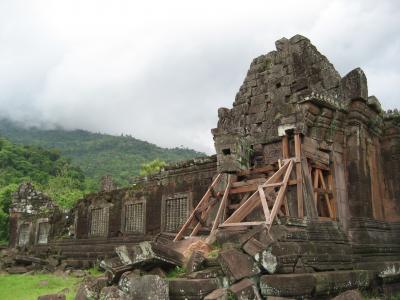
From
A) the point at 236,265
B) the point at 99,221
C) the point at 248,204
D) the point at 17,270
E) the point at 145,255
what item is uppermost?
the point at 99,221

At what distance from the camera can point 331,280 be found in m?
6.28

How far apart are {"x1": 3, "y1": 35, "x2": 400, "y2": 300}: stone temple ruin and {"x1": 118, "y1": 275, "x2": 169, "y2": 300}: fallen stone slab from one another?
13mm

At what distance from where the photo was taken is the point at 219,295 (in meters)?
5.53

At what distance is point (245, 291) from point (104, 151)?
285 ft

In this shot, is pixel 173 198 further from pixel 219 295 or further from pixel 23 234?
pixel 23 234

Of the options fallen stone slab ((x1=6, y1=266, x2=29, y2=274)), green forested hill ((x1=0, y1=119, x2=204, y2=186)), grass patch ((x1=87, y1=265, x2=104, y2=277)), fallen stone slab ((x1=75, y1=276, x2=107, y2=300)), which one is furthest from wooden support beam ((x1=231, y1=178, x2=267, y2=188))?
green forested hill ((x1=0, y1=119, x2=204, y2=186))

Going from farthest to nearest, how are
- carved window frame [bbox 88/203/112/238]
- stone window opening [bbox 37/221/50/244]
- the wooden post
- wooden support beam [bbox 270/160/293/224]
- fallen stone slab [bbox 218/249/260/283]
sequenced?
stone window opening [bbox 37/221/50/244] → carved window frame [bbox 88/203/112/238] → the wooden post → wooden support beam [bbox 270/160/293/224] → fallen stone slab [bbox 218/249/260/283]

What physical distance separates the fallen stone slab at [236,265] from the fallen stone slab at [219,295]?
0.86ft

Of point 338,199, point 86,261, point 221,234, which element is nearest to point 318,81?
point 338,199

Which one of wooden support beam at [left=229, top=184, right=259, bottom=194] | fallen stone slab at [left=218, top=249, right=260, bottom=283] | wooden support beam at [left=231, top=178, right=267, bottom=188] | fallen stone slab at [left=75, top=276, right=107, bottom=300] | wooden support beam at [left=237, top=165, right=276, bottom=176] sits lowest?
fallen stone slab at [left=75, top=276, right=107, bottom=300]

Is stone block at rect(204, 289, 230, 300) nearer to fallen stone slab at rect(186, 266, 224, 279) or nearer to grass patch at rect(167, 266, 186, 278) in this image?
fallen stone slab at rect(186, 266, 224, 279)

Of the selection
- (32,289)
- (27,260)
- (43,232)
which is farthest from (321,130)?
(43,232)

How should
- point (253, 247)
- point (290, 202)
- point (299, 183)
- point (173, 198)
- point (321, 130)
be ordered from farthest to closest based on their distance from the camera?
1. point (173, 198)
2. point (321, 130)
3. point (290, 202)
4. point (299, 183)
5. point (253, 247)

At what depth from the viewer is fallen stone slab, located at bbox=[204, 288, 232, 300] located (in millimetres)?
5500
